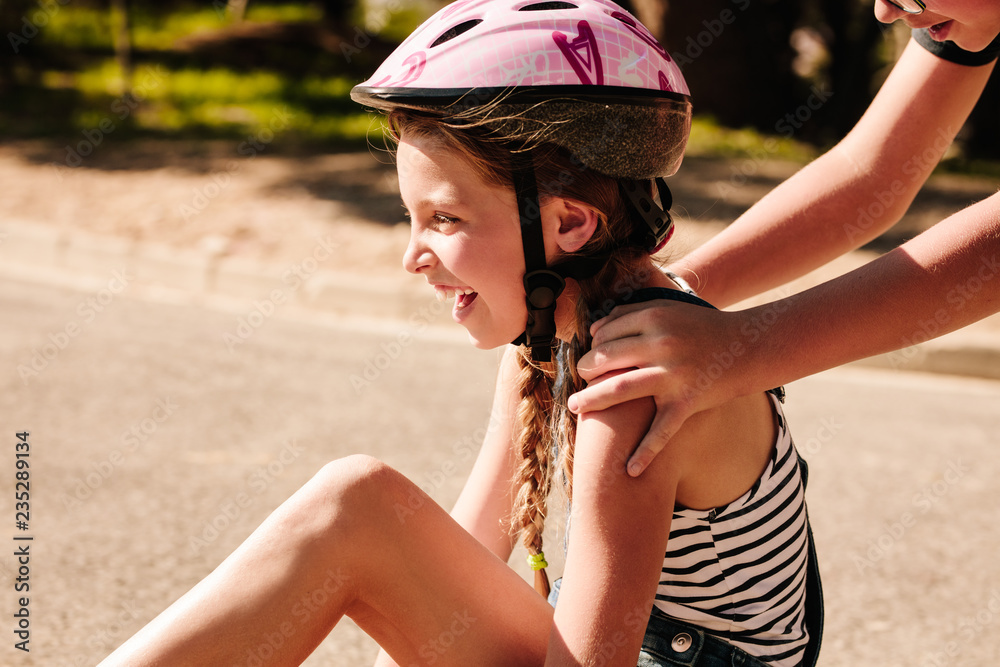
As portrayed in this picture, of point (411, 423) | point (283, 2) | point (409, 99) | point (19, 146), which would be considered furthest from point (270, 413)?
point (283, 2)

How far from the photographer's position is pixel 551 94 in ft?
6.08

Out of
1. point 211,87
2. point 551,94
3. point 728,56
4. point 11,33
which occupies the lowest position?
point 211,87

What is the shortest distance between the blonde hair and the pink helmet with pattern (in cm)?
4

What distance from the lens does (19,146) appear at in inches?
421

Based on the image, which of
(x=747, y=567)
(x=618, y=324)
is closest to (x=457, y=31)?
(x=618, y=324)

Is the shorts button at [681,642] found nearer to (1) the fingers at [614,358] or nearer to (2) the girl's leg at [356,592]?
(2) the girl's leg at [356,592]

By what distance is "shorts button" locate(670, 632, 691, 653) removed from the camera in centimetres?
176

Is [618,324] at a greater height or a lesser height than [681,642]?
greater

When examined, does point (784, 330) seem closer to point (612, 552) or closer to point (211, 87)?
point (612, 552)

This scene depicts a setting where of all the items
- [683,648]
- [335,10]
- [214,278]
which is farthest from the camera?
[335,10]

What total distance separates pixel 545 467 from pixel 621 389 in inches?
18.5

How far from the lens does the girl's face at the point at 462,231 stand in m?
1.86

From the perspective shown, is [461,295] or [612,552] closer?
[612,552]

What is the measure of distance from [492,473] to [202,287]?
578 cm
